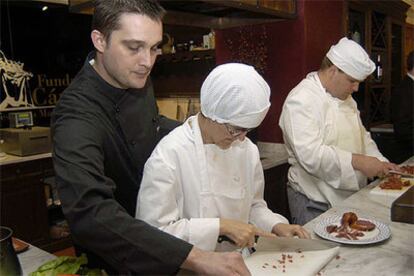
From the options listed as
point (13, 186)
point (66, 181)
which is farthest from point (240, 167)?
point (13, 186)

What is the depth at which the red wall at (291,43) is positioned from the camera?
2854mm

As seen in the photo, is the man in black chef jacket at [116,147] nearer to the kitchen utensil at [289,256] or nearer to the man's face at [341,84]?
the kitchen utensil at [289,256]

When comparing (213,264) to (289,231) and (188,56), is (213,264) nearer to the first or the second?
(289,231)

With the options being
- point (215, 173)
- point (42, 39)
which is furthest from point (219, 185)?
point (42, 39)

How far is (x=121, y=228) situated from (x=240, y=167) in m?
0.52

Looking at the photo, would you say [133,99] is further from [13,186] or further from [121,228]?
[13,186]

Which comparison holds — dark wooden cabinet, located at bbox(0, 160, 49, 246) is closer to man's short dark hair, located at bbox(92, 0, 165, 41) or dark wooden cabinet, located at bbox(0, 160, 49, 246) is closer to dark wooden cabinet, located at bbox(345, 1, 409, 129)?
man's short dark hair, located at bbox(92, 0, 165, 41)

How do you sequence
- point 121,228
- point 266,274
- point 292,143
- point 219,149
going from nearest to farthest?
point 121,228 < point 266,274 < point 219,149 < point 292,143

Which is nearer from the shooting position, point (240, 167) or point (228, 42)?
point (240, 167)

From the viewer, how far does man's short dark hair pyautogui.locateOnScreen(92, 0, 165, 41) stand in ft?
3.68

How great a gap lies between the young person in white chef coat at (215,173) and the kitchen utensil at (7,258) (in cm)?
34

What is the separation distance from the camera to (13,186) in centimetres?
328

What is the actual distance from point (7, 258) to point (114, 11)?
710 millimetres

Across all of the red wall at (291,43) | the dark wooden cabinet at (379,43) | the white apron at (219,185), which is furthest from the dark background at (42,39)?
the white apron at (219,185)
